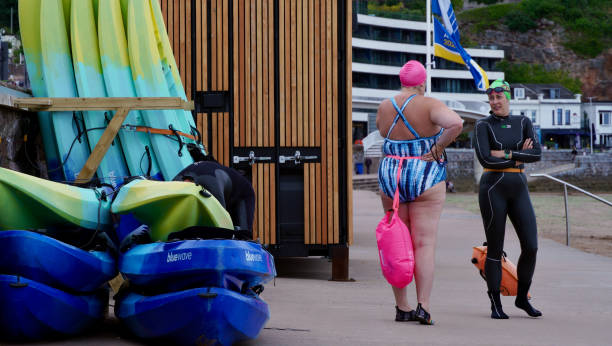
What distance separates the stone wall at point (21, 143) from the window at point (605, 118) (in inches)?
4551

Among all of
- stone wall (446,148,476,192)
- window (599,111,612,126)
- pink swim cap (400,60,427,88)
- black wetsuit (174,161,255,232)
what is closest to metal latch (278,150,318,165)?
pink swim cap (400,60,427,88)

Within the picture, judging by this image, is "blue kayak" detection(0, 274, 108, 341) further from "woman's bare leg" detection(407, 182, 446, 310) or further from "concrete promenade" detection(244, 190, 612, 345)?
"woman's bare leg" detection(407, 182, 446, 310)

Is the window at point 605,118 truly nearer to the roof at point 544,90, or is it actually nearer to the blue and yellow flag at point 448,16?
the roof at point 544,90

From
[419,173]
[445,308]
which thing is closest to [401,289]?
[419,173]

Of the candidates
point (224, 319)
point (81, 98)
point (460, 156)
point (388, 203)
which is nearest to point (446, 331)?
point (388, 203)

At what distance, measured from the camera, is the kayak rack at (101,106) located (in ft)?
23.1

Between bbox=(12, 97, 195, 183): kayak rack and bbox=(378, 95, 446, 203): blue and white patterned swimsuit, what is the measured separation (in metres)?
1.65

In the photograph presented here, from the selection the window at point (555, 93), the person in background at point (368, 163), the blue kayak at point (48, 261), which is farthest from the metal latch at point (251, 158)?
the window at point (555, 93)

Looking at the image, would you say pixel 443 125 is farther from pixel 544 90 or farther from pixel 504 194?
pixel 544 90

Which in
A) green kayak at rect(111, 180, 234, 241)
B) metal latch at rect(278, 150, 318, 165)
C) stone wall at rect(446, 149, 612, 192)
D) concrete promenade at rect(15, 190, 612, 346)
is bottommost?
stone wall at rect(446, 149, 612, 192)

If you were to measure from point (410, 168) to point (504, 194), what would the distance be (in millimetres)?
890

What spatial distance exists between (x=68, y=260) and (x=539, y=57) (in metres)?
153

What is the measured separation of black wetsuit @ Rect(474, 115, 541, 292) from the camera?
6.84 meters

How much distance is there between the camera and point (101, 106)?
718 cm
